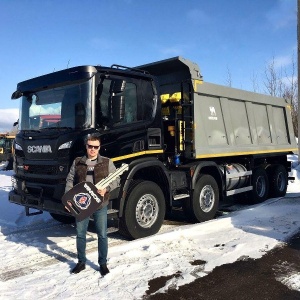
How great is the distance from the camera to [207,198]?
770cm

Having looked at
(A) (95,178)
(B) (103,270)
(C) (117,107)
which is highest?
(C) (117,107)

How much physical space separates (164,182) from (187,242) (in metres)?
1.27

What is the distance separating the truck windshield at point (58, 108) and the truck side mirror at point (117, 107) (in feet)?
1.30

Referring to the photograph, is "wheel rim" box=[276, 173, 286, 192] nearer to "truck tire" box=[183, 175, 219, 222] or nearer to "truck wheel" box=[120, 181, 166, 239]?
"truck tire" box=[183, 175, 219, 222]

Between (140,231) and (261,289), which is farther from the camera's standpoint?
(140,231)

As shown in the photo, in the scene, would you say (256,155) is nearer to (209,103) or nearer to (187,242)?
(209,103)

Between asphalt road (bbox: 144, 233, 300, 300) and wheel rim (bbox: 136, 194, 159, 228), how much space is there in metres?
1.85

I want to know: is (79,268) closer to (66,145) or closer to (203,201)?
(66,145)

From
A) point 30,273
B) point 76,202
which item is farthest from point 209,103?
point 30,273

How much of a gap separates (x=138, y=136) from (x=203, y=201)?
2372 mm

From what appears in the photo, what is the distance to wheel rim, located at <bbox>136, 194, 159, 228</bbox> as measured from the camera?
20.0 ft

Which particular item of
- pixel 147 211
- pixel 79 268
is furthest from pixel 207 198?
pixel 79 268

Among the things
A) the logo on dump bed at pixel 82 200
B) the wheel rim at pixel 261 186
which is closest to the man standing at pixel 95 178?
the logo on dump bed at pixel 82 200

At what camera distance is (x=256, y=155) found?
376 inches
